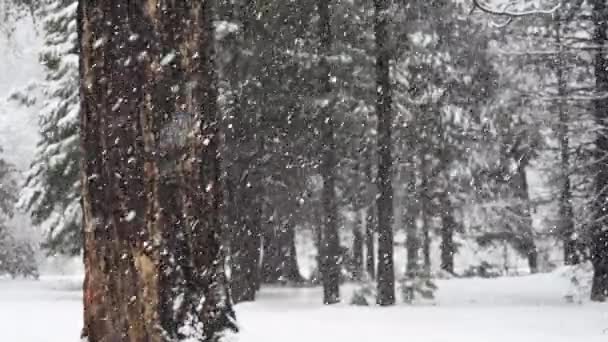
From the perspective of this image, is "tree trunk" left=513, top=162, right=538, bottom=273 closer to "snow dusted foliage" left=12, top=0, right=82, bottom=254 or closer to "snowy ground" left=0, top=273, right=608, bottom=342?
"snowy ground" left=0, top=273, right=608, bottom=342

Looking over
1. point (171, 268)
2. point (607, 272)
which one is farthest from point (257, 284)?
point (171, 268)

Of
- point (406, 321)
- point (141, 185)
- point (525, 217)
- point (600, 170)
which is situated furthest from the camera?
point (525, 217)

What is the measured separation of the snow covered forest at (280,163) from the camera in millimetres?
2713

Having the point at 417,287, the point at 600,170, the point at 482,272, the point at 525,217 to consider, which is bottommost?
the point at 482,272

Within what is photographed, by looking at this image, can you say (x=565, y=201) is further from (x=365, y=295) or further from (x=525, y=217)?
(x=365, y=295)

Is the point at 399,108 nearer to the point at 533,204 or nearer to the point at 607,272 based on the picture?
the point at 533,204

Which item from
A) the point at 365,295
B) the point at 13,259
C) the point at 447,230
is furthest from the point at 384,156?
the point at 13,259

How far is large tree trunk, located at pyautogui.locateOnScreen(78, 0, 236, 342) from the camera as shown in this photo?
8.80 ft

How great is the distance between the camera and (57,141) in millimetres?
21500

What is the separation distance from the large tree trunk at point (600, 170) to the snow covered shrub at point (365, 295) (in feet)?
17.2

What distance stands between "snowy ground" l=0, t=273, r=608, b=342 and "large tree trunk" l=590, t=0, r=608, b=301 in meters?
0.77

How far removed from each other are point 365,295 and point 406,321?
565 cm

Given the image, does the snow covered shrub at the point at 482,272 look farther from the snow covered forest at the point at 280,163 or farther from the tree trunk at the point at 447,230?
the tree trunk at the point at 447,230

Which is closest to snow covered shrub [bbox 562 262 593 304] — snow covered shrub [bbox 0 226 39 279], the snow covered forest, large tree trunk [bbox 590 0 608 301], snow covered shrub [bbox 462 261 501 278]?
the snow covered forest
